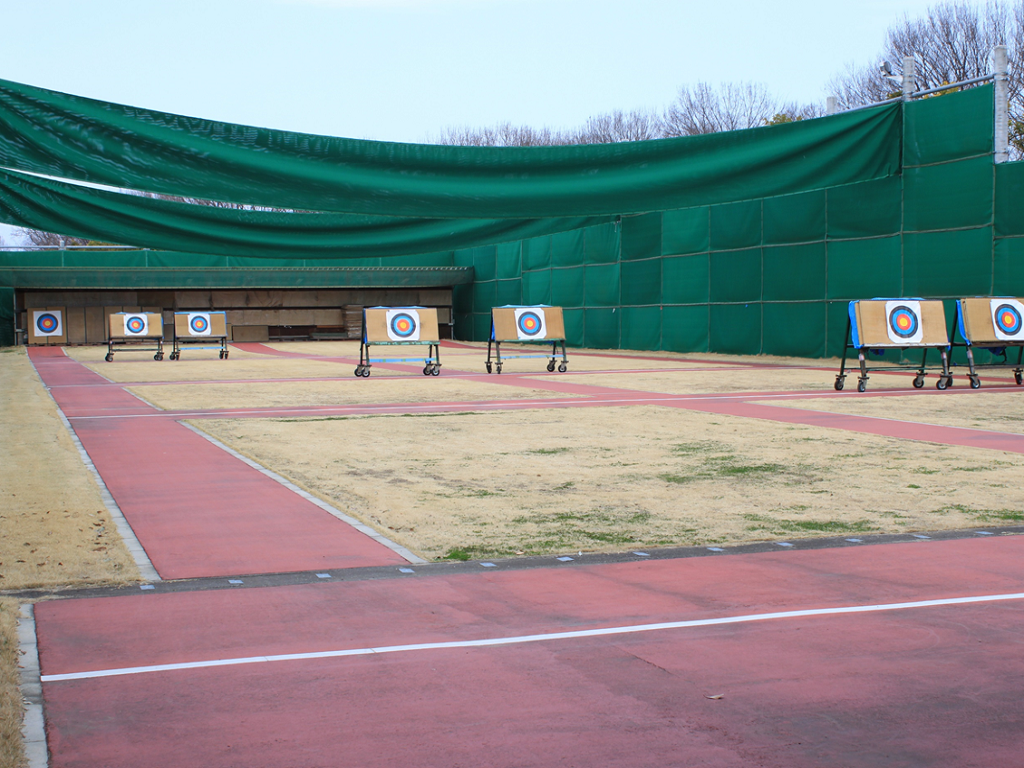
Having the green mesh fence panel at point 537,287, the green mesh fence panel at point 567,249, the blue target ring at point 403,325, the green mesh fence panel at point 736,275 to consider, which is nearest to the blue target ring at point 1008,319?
the green mesh fence panel at point 736,275

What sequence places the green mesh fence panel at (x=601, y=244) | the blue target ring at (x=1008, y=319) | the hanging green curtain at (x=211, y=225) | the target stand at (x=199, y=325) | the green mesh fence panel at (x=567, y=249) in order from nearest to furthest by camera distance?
the hanging green curtain at (x=211, y=225), the blue target ring at (x=1008, y=319), the target stand at (x=199, y=325), the green mesh fence panel at (x=601, y=244), the green mesh fence panel at (x=567, y=249)

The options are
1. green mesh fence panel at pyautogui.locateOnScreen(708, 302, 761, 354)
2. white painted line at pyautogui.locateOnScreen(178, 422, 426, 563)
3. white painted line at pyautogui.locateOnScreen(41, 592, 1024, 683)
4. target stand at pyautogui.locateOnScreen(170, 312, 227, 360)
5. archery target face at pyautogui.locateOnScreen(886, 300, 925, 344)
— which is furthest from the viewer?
target stand at pyautogui.locateOnScreen(170, 312, 227, 360)

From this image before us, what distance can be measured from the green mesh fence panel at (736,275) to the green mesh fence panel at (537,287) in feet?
37.2

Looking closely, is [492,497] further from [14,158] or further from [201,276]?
[201,276]

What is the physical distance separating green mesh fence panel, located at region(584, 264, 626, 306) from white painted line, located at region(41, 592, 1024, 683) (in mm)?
31873

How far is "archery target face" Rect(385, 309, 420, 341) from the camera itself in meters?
23.4

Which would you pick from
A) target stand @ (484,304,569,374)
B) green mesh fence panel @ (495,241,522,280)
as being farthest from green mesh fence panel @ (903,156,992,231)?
green mesh fence panel @ (495,241,522,280)

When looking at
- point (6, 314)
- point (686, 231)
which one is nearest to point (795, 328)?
point (686, 231)

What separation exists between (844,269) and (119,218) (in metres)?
24.0

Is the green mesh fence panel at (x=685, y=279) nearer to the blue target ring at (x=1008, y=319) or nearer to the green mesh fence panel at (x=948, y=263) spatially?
the green mesh fence panel at (x=948, y=263)

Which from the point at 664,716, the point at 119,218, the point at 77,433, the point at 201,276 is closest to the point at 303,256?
the point at 119,218

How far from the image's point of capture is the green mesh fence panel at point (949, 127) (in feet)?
71.1

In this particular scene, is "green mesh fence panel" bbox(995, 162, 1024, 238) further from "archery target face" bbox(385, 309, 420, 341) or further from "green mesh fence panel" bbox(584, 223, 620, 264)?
"green mesh fence panel" bbox(584, 223, 620, 264)

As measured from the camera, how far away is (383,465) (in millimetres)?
9195
